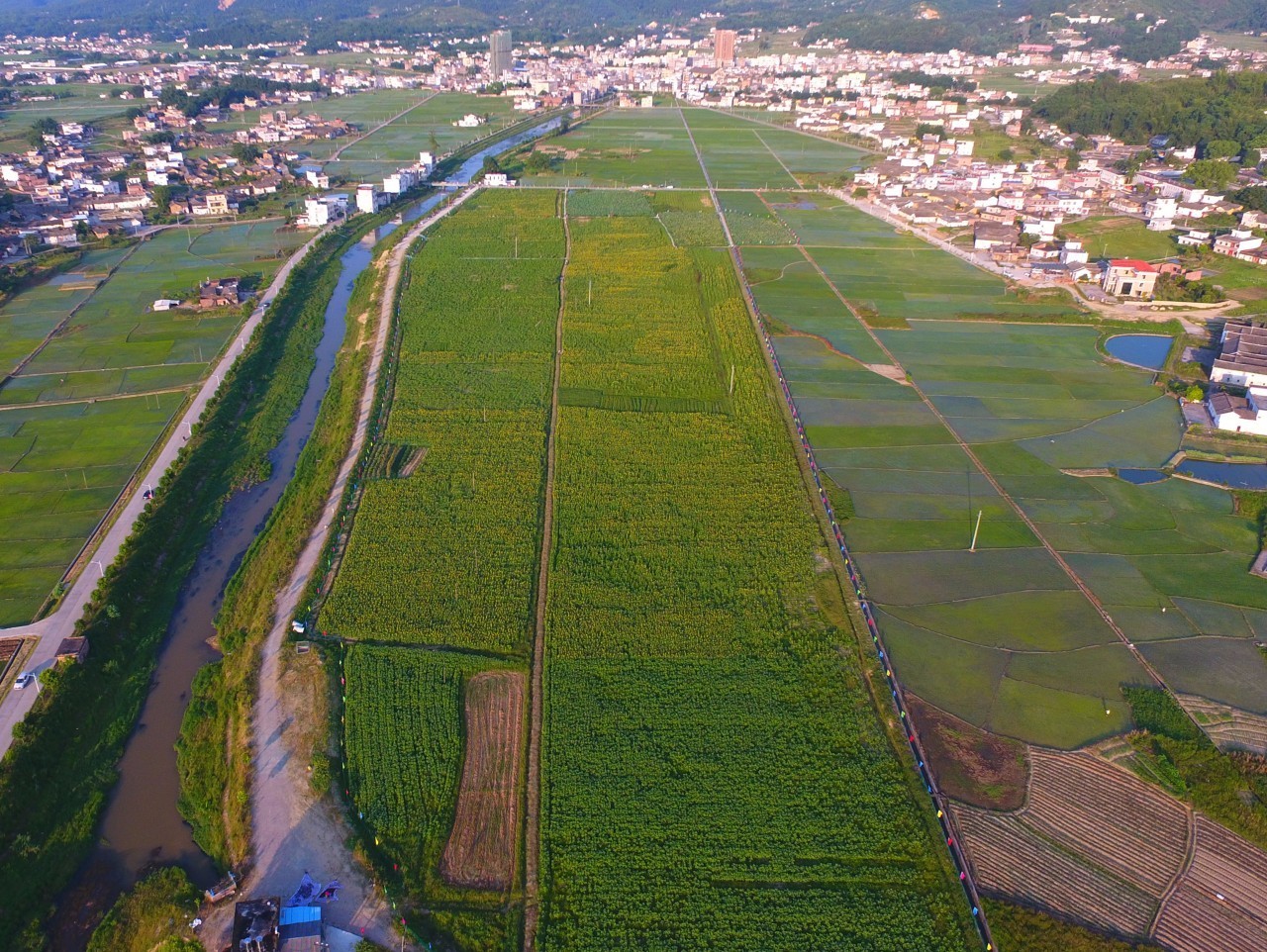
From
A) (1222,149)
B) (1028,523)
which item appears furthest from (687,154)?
(1028,523)

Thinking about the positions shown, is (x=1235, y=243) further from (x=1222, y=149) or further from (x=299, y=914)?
(x=299, y=914)

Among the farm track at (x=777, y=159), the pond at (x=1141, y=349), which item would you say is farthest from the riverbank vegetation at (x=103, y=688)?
the farm track at (x=777, y=159)

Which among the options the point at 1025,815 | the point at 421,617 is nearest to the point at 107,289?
the point at 421,617

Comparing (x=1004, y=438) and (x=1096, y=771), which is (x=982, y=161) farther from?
(x=1096, y=771)

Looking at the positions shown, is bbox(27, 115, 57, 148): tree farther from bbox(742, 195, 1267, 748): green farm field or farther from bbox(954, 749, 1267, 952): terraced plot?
bbox(954, 749, 1267, 952): terraced plot

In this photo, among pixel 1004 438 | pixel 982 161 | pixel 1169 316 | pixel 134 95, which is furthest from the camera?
pixel 134 95

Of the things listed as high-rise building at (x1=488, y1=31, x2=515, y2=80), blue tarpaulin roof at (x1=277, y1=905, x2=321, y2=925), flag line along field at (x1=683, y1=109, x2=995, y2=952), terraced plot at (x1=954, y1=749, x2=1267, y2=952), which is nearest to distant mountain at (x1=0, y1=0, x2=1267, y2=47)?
high-rise building at (x1=488, y1=31, x2=515, y2=80)
